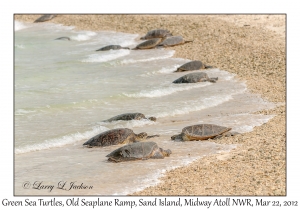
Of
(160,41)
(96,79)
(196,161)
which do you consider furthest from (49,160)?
(160,41)

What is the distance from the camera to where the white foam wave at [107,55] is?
1928 cm

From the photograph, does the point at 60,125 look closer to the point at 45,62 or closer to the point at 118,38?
the point at 45,62

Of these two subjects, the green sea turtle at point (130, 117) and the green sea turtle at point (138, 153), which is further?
the green sea turtle at point (130, 117)

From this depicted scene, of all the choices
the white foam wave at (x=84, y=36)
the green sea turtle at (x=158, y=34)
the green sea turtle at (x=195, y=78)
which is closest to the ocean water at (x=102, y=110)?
the green sea turtle at (x=195, y=78)

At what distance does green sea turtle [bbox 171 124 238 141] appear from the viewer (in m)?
9.35

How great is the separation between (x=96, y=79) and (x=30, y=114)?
415 centimetres

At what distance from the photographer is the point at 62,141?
9.99 m

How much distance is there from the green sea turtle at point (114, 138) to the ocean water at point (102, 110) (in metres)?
0.12

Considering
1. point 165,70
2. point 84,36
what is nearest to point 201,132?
point 165,70

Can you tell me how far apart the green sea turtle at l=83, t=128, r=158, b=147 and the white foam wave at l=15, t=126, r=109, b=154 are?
1.86ft

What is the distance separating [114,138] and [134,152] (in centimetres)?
117

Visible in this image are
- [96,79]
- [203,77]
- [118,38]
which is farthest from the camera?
[118,38]

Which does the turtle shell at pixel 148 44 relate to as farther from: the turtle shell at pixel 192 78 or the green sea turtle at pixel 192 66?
the turtle shell at pixel 192 78

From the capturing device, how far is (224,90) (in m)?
13.7
